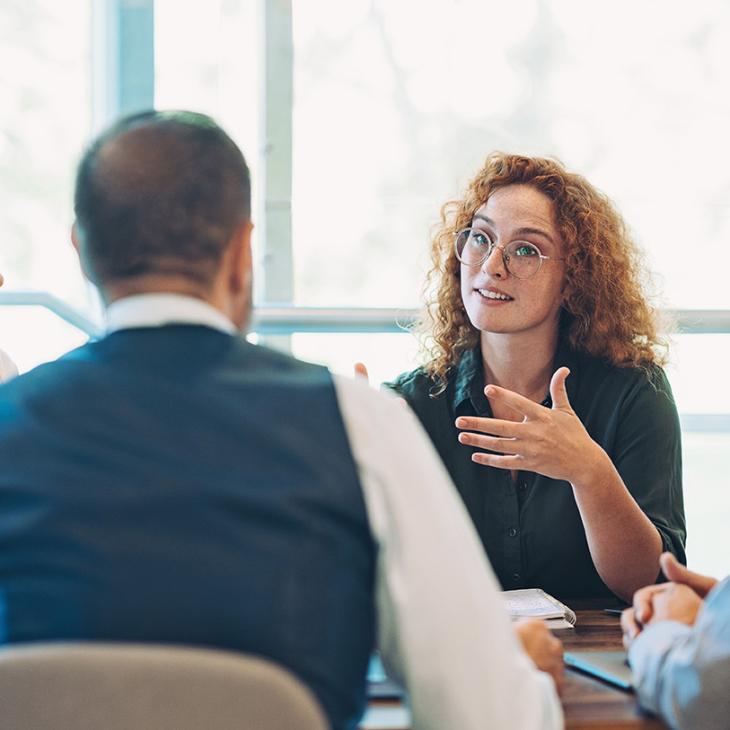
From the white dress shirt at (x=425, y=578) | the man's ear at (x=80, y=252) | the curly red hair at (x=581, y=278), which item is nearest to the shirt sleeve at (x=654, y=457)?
the curly red hair at (x=581, y=278)

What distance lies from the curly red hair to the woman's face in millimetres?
29

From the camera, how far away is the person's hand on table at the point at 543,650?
1.27 metres

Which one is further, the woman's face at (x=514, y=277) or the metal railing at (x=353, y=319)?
the metal railing at (x=353, y=319)

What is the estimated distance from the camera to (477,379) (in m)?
2.27

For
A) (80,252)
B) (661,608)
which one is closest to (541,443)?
→ (661,608)

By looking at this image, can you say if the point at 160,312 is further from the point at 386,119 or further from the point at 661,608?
the point at 386,119

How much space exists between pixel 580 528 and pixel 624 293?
576 millimetres

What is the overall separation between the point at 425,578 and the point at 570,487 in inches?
42.0

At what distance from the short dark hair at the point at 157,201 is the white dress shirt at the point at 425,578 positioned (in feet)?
0.15

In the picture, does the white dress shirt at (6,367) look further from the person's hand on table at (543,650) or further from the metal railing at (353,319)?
the person's hand on table at (543,650)

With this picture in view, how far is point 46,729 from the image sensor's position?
0.87m

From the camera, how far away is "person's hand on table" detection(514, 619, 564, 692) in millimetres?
1272

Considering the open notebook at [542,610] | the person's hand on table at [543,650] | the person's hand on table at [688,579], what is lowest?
the open notebook at [542,610]

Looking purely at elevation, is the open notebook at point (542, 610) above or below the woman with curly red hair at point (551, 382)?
below
